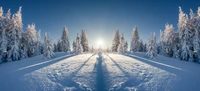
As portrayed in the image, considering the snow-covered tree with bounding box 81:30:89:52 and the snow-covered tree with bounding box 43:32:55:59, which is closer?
the snow-covered tree with bounding box 43:32:55:59

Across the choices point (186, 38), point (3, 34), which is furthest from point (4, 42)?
point (186, 38)

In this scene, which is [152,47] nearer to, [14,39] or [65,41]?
[14,39]

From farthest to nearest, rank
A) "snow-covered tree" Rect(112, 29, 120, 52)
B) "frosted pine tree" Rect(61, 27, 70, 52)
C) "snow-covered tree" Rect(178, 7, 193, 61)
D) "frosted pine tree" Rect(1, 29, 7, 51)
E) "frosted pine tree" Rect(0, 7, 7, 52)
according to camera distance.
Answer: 1. "snow-covered tree" Rect(112, 29, 120, 52)
2. "frosted pine tree" Rect(61, 27, 70, 52)
3. "snow-covered tree" Rect(178, 7, 193, 61)
4. "frosted pine tree" Rect(0, 7, 7, 52)
5. "frosted pine tree" Rect(1, 29, 7, 51)

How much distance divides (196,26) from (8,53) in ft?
110

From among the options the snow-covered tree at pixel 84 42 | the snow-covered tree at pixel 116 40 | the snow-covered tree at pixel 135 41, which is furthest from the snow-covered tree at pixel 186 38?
the snow-covered tree at pixel 84 42

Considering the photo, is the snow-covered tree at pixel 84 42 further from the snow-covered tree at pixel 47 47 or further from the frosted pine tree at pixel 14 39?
the frosted pine tree at pixel 14 39

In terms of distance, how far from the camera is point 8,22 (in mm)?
23531

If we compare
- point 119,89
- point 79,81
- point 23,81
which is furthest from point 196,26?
point 23,81

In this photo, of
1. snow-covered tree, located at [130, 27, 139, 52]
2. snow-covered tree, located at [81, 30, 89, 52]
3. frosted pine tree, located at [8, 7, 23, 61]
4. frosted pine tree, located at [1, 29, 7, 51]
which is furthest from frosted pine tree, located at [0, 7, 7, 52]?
snow-covered tree, located at [130, 27, 139, 52]

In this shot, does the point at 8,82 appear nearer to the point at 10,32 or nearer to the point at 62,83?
the point at 62,83

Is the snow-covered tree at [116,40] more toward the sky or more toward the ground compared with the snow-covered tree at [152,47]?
more toward the sky

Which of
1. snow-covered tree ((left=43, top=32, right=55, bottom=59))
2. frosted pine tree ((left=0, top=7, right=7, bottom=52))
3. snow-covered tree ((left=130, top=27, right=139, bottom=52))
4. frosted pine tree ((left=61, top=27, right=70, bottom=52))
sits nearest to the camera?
frosted pine tree ((left=0, top=7, right=7, bottom=52))

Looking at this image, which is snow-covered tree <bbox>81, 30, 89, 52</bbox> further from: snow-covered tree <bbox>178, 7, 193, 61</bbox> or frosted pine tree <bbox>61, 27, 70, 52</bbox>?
snow-covered tree <bbox>178, 7, 193, 61</bbox>

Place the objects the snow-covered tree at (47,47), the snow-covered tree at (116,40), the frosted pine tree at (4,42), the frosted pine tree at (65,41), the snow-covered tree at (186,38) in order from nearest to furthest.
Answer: the frosted pine tree at (4,42), the snow-covered tree at (186,38), the snow-covered tree at (47,47), the frosted pine tree at (65,41), the snow-covered tree at (116,40)
